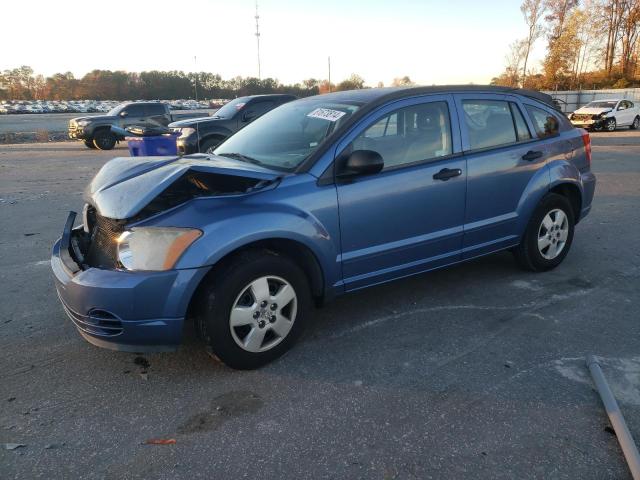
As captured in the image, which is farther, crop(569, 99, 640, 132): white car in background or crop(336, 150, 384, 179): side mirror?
crop(569, 99, 640, 132): white car in background

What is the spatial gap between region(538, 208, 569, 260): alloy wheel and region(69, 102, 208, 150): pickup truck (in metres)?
16.3

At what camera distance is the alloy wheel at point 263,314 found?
2.98 meters

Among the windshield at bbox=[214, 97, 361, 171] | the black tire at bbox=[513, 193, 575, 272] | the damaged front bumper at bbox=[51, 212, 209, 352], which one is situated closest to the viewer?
the damaged front bumper at bbox=[51, 212, 209, 352]

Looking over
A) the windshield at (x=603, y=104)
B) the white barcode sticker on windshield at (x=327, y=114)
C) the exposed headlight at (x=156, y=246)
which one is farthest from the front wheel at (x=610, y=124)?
the exposed headlight at (x=156, y=246)

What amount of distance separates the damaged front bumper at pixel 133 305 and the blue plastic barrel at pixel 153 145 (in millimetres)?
5940

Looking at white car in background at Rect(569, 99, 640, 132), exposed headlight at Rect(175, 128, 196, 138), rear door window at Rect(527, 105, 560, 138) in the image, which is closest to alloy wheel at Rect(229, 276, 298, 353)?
rear door window at Rect(527, 105, 560, 138)

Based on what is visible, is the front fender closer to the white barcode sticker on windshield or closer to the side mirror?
the side mirror

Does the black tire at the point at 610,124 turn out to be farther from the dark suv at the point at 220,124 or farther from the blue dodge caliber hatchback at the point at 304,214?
the blue dodge caliber hatchback at the point at 304,214

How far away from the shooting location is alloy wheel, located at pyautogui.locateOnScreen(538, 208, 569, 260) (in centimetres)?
459

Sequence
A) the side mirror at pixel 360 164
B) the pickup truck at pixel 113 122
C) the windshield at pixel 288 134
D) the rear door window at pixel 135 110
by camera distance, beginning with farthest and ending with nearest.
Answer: the rear door window at pixel 135 110
the pickup truck at pixel 113 122
the windshield at pixel 288 134
the side mirror at pixel 360 164

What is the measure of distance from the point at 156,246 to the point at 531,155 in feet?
10.8


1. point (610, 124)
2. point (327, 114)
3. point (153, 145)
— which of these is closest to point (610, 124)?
point (610, 124)

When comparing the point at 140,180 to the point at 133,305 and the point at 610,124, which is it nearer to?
the point at 133,305

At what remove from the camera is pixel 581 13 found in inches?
1745
